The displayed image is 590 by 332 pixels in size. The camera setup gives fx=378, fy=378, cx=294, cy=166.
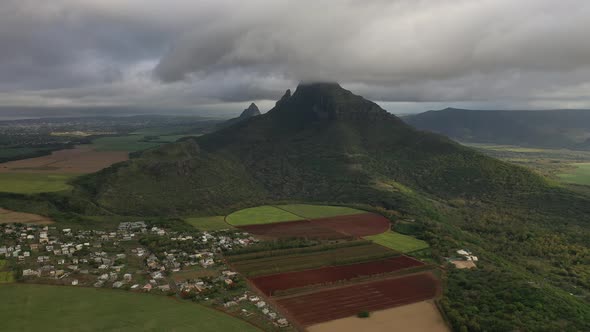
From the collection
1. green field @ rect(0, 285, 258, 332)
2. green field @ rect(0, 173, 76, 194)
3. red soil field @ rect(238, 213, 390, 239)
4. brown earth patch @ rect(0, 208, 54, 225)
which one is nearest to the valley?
red soil field @ rect(238, 213, 390, 239)

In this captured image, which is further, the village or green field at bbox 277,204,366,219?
green field at bbox 277,204,366,219

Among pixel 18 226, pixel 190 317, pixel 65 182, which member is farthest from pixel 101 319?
pixel 65 182

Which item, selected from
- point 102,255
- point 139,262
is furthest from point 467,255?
point 102,255

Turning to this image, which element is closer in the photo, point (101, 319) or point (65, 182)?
point (101, 319)

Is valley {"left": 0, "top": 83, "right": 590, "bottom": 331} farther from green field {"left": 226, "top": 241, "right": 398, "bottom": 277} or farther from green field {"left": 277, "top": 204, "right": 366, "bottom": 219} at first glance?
green field {"left": 277, "top": 204, "right": 366, "bottom": 219}

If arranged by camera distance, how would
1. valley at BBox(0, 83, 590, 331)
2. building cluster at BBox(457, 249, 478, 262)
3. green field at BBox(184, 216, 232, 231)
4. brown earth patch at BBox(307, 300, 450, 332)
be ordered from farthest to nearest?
1. green field at BBox(184, 216, 232, 231)
2. building cluster at BBox(457, 249, 478, 262)
3. valley at BBox(0, 83, 590, 331)
4. brown earth patch at BBox(307, 300, 450, 332)

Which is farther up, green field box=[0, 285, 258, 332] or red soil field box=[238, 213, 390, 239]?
green field box=[0, 285, 258, 332]

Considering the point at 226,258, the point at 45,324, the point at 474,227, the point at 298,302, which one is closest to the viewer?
the point at 45,324

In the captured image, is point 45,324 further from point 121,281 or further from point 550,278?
point 550,278
